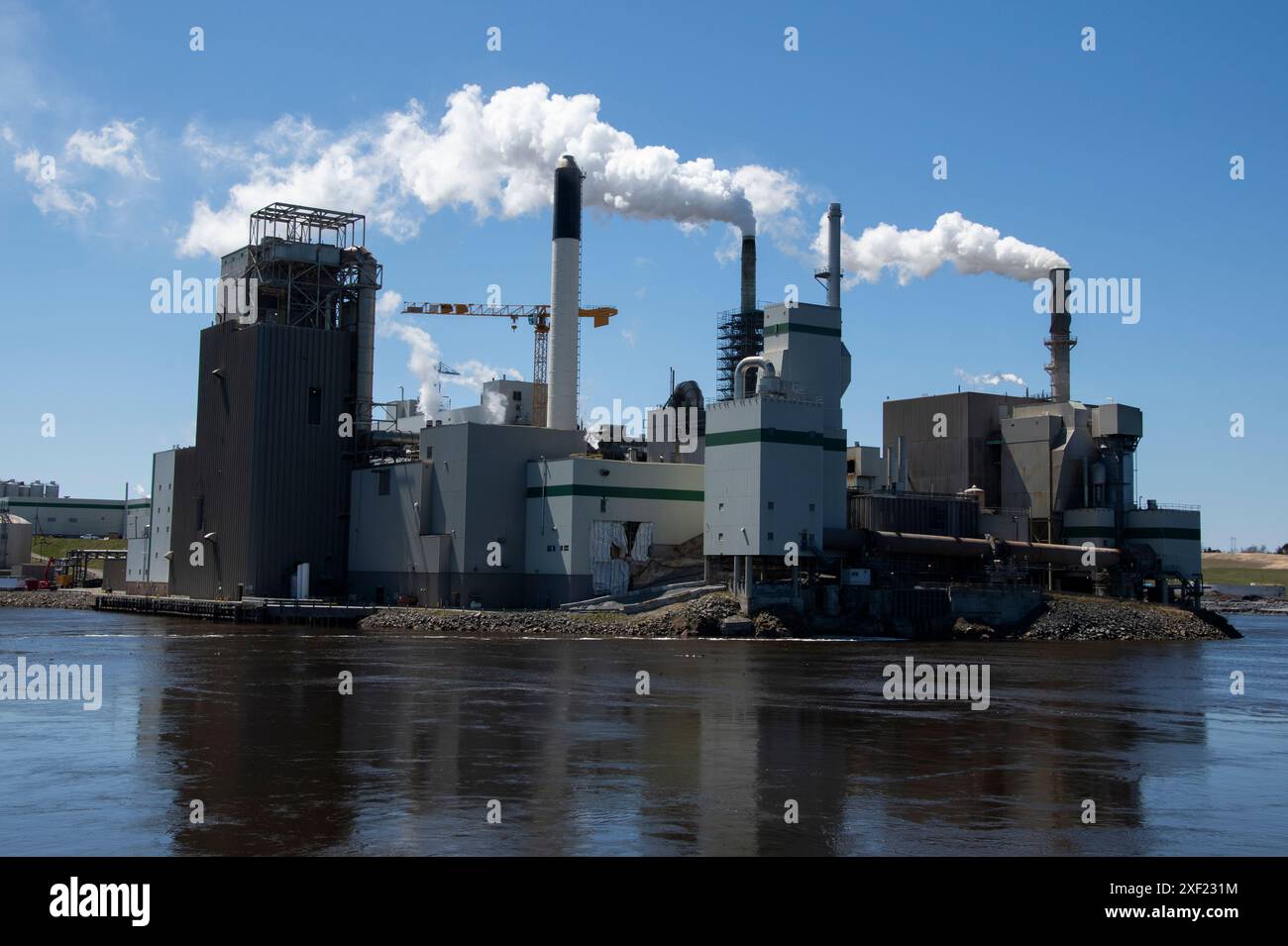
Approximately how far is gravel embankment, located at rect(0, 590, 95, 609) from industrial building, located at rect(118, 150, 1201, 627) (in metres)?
4.98

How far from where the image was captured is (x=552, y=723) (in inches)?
1219

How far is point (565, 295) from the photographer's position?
90.2 metres

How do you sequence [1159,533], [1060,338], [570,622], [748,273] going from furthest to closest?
[748,273], [1060,338], [1159,533], [570,622]

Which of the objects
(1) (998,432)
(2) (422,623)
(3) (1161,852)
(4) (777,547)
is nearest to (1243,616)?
(1) (998,432)

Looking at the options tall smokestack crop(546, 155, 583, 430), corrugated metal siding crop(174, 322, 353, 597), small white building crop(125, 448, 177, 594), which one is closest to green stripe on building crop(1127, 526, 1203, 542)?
tall smokestack crop(546, 155, 583, 430)

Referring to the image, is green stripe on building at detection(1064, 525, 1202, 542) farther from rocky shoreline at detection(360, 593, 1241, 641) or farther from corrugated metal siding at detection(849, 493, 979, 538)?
corrugated metal siding at detection(849, 493, 979, 538)

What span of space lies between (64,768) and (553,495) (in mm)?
57876

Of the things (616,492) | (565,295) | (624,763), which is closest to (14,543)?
(565,295)

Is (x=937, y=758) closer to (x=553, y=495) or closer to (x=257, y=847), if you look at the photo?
(x=257, y=847)

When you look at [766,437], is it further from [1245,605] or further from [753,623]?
[1245,605]

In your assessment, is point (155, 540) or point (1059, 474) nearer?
point (1059, 474)

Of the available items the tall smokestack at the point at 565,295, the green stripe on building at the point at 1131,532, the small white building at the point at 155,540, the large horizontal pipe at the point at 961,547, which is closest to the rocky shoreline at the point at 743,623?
the large horizontal pipe at the point at 961,547

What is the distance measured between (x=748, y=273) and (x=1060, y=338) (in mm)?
27079

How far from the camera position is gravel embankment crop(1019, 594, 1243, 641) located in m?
79.4
